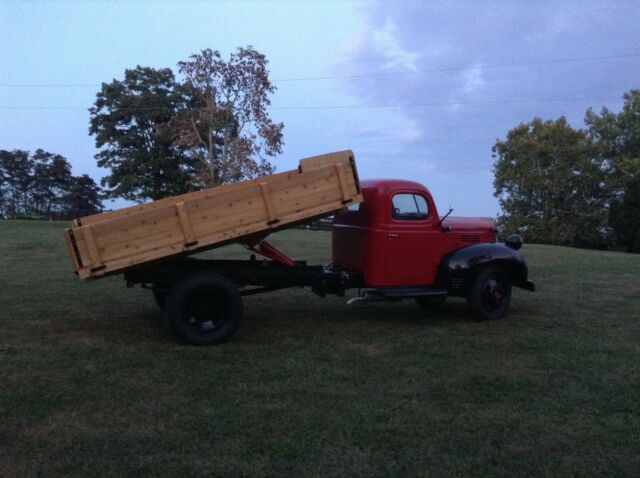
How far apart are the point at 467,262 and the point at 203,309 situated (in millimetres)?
3495

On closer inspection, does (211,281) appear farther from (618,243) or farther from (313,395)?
(618,243)

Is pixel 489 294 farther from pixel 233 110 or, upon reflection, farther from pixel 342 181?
pixel 233 110

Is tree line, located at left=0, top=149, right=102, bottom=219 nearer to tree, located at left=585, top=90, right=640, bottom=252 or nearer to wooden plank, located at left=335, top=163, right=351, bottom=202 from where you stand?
tree, located at left=585, top=90, right=640, bottom=252

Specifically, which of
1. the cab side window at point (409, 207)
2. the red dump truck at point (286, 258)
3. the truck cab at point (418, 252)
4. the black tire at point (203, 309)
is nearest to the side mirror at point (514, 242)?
the red dump truck at point (286, 258)

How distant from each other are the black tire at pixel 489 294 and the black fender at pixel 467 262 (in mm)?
84

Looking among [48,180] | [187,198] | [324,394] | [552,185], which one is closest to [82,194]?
[48,180]

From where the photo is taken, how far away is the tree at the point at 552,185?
141ft

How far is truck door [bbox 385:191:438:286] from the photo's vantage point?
7.82 m

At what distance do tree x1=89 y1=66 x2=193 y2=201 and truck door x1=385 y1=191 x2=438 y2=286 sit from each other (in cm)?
3799

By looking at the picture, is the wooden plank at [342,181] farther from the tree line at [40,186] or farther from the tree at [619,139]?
the tree line at [40,186]

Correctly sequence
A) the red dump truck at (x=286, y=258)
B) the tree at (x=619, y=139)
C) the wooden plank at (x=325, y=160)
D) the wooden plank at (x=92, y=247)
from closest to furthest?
the wooden plank at (x=92, y=247) < the red dump truck at (x=286, y=258) < the wooden plank at (x=325, y=160) < the tree at (x=619, y=139)

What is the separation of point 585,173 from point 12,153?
54.5 m

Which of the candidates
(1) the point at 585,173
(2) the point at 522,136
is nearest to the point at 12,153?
Answer: (2) the point at 522,136

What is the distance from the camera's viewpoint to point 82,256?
6.04m
